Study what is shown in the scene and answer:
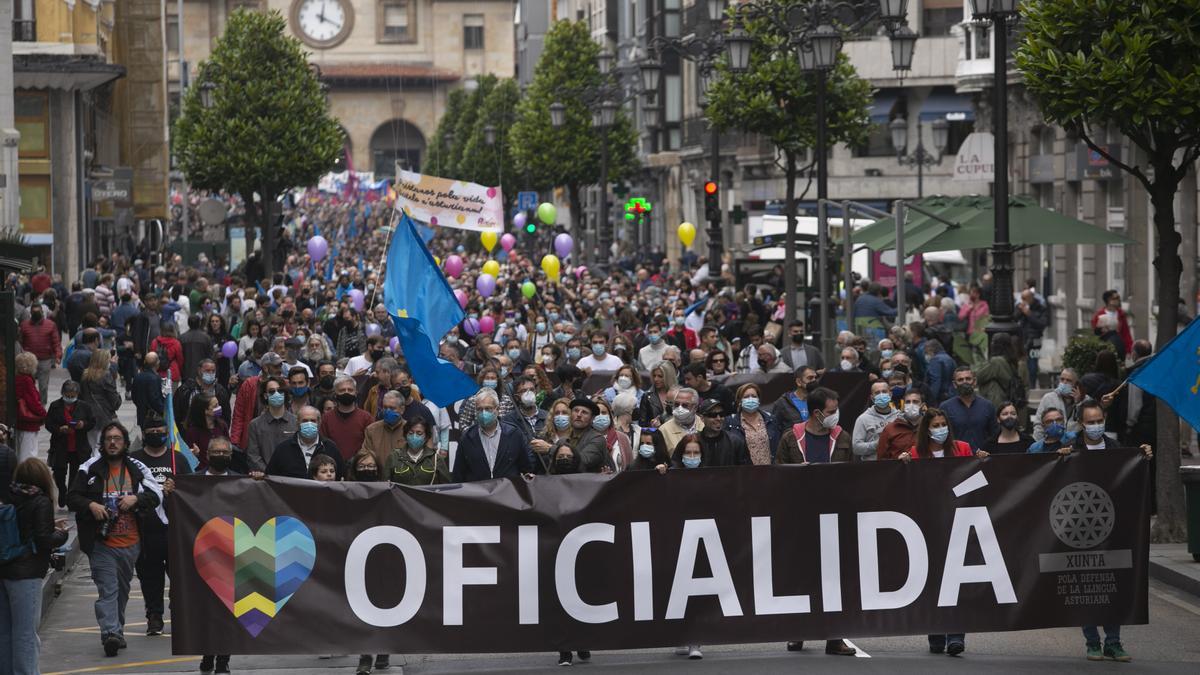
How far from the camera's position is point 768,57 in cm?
3325

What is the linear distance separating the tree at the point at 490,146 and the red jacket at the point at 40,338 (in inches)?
2231

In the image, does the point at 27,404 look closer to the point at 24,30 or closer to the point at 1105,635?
the point at 1105,635

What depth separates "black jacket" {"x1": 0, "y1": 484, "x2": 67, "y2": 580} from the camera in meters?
11.0

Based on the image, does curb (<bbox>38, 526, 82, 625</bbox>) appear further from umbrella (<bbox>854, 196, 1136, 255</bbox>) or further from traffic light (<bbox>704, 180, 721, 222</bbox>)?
traffic light (<bbox>704, 180, 721, 222</bbox>)

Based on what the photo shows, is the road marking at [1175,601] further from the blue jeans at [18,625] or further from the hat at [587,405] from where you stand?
the blue jeans at [18,625]

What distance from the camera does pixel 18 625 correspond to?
36.2 ft

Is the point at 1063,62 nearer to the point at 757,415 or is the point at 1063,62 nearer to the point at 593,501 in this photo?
the point at 757,415

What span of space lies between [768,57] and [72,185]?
62.7 feet

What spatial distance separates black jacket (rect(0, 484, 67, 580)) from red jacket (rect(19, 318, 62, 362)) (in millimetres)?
12828

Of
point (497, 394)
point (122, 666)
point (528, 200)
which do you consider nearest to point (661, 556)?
Answer: point (122, 666)

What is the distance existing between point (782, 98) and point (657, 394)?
15.9 meters

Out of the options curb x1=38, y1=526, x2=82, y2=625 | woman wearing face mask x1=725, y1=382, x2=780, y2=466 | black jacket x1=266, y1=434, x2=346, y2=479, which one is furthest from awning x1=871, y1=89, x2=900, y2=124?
black jacket x1=266, y1=434, x2=346, y2=479

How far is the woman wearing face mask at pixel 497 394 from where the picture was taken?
15.7m

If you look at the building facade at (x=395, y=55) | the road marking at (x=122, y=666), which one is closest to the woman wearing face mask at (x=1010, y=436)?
the road marking at (x=122, y=666)
